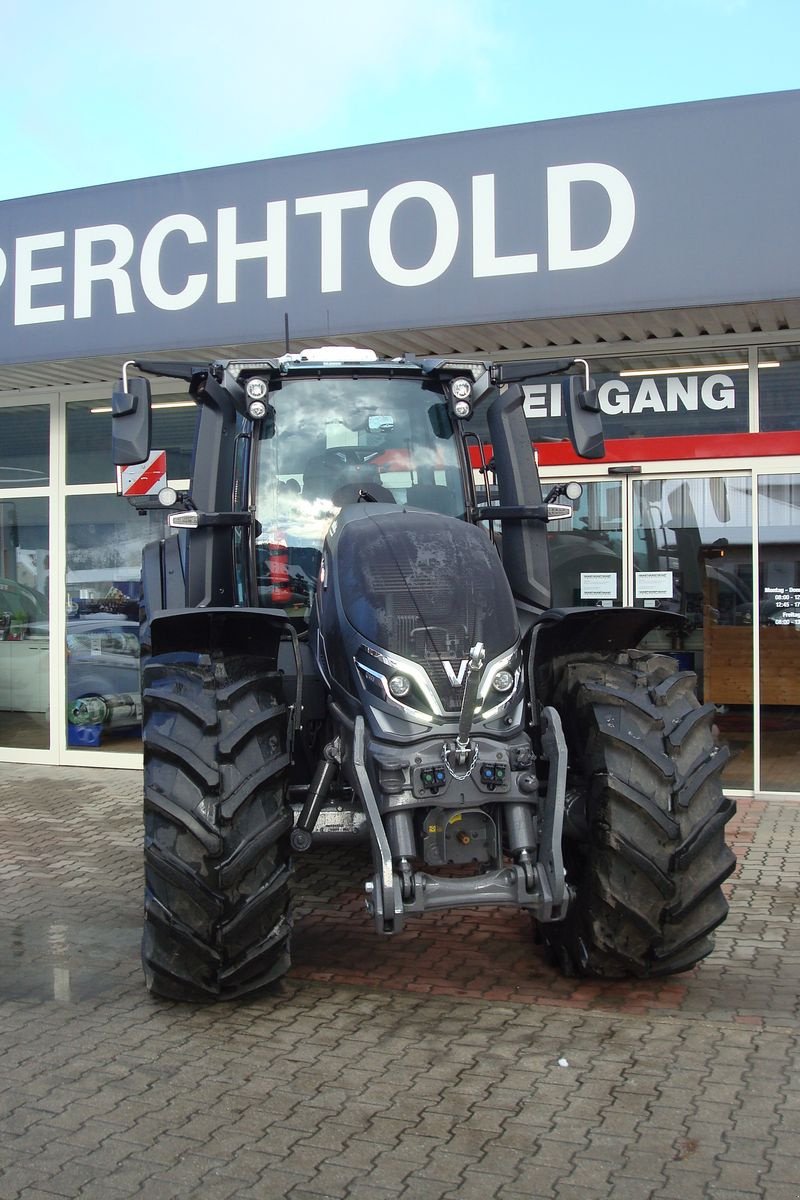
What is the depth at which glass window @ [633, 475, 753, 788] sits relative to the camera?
8797 mm

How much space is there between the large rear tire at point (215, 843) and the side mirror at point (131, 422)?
1.17m

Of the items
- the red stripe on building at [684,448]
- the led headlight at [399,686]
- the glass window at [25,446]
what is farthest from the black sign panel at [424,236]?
the led headlight at [399,686]

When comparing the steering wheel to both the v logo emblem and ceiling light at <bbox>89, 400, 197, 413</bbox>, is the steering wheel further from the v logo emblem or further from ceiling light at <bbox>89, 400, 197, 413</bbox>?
ceiling light at <bbox>89, 400, 197, 413</bbox>

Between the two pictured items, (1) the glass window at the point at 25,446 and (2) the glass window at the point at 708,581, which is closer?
(2) the glass window at the point at 708,581

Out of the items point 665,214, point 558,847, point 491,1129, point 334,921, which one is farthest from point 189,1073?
point 665,214

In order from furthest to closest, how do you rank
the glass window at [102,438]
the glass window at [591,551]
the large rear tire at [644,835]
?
the glass window at [102,438]
the glass window at [591,551]
the large rear tire at [644,835]

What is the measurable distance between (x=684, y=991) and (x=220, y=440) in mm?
3226

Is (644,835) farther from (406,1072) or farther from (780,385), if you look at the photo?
(780,385)

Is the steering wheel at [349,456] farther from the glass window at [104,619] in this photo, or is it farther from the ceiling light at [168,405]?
the glass window at [104,619]

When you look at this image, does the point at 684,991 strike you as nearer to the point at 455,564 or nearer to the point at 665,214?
the point at 455,564

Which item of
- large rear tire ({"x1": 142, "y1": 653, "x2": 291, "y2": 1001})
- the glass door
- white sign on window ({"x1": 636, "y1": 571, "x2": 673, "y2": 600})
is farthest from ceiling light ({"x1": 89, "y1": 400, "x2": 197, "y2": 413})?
large rear tire ({"x1": 142, "y1": 653, "x2": 291, "y2": 1001})

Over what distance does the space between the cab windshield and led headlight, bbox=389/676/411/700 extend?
123cm

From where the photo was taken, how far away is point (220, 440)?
5.53 m

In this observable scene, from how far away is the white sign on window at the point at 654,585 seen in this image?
899cm
